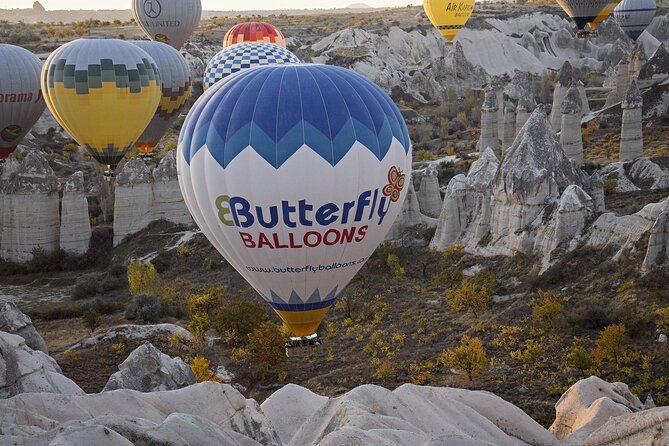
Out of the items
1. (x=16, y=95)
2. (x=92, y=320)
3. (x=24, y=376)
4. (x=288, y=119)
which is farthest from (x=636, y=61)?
(x=24, y=376)

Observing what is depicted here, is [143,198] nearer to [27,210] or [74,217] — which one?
[74,217]

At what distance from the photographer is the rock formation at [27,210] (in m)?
35.6

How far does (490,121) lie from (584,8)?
506 inches

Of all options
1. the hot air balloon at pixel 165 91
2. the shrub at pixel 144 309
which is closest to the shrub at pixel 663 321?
the shrub at pixel 144 309

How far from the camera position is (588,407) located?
17750 millimetres

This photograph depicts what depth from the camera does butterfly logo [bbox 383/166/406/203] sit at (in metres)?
18.7

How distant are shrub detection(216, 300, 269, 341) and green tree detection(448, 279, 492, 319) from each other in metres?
A: 5.24

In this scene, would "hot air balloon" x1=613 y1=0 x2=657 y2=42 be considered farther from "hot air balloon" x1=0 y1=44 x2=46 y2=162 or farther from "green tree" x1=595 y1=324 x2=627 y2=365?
"green tree" x1=595 y1=324 x2=627 y2=365

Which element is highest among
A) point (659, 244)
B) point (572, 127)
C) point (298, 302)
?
point (298, 302)

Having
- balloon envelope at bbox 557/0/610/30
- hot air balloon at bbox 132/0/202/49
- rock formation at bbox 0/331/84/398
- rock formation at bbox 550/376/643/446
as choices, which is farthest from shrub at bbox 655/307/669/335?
hot air balloon at bbox 132/0/202/49

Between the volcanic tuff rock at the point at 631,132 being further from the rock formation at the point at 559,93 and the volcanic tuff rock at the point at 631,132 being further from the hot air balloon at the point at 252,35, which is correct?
the hot air balloon at the point at 252,35

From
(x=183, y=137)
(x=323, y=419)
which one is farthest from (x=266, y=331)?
(x=323, y=419)

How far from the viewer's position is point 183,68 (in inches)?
1596

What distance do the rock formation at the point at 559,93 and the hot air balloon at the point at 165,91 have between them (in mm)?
16607
